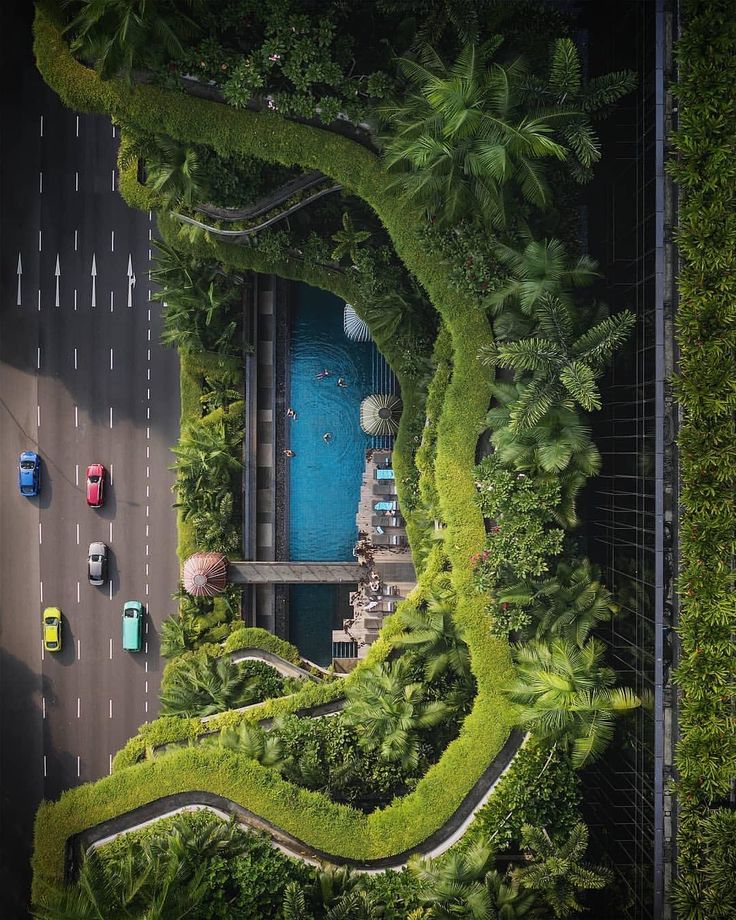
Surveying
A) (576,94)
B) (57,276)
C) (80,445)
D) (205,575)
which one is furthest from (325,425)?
(576,94)

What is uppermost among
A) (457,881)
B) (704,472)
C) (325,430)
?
(325,430)

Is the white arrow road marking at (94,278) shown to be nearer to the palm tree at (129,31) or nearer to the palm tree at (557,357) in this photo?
the palm tree at (129,31)

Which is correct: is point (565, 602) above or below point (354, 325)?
below

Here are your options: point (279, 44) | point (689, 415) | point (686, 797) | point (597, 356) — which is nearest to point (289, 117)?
point (279, 44)

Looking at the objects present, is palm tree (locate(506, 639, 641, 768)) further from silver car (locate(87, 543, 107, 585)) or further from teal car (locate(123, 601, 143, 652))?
silver car (locate(87, 543, 107, 585))

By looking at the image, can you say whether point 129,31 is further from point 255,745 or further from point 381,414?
point 255,745

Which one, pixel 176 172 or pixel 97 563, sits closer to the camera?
pixel 176 172

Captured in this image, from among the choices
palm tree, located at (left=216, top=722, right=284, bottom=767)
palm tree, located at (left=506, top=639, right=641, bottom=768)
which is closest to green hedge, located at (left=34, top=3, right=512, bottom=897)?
palm tree, located at (left=216, top=722, right=284, bottom=767)

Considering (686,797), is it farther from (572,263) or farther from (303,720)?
(572,263)
